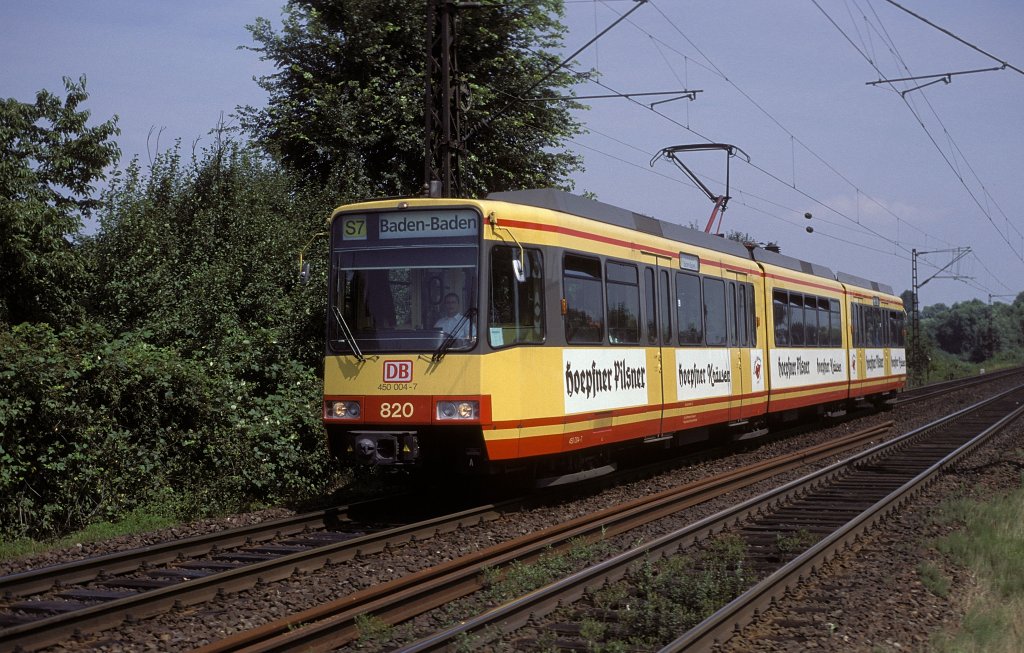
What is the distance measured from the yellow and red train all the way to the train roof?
31 mm

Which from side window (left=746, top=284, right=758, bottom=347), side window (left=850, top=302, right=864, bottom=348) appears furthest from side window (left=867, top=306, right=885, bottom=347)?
side window (left=746, top=284, right=758, bottom=347)

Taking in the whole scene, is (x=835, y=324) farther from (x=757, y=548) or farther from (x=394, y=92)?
(x=757, y=548)

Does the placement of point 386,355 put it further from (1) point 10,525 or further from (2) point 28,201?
(2) point 28,201

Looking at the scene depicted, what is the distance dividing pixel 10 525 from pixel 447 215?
5.46m

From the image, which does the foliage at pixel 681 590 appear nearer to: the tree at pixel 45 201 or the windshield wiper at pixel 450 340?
the windshield wiper at pixel 450 340

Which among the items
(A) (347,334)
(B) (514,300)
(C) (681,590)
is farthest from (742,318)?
(C) (681,590)

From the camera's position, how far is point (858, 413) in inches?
1067

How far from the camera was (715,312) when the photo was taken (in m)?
15.9

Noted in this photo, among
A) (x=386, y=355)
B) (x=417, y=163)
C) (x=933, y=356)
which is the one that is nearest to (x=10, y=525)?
(x=386, y=355)

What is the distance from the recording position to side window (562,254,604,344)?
11492mm

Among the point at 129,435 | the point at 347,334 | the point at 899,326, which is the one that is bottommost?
the point at 129,435

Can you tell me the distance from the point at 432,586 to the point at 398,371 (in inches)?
140

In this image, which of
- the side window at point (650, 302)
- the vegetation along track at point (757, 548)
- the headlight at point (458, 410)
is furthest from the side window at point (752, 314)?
the headlight at point (458, 410)

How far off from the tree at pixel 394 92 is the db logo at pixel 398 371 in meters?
14.0
